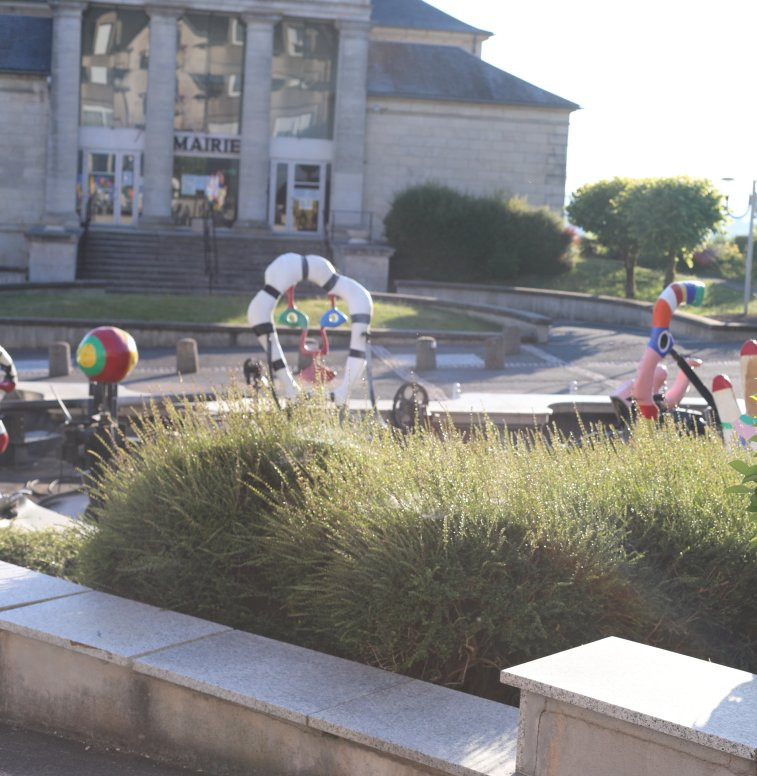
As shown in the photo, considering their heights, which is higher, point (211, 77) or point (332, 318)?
point (211, 77)

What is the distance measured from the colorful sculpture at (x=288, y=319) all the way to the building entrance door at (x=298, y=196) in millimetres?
29136

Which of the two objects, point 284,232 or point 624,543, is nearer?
point 624,543

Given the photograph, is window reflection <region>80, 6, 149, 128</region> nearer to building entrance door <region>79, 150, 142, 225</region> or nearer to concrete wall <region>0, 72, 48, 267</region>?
building entrance door <region>79, 150, 142, 225</region>

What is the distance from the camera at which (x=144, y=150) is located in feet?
142

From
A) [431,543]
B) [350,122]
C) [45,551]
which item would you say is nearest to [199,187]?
[350,122]

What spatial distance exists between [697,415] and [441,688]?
9383 mm

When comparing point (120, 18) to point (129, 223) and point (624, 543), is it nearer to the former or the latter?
point (129, 223)

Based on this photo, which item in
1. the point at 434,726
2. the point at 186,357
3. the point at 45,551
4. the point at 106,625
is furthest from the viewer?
the point at 186,357

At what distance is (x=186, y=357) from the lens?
22562 mm

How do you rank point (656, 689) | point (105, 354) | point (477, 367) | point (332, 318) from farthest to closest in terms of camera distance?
point (477, 367) < point (332, 318) < point (105, 354) < point (656, 689)

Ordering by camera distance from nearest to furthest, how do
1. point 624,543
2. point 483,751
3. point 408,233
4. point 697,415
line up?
1. point 483,751
2. point 624,543
3. point 697,415
4. point 408,233

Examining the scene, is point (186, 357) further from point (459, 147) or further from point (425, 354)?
point (459, 147)

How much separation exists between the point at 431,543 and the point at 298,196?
132 feet

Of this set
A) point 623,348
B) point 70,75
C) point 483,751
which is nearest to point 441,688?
point 483,751
